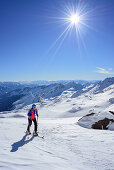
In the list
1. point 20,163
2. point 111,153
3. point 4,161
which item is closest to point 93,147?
point 111,153

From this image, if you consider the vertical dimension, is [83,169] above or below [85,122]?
below

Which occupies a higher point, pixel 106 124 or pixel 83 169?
pixel 106 124

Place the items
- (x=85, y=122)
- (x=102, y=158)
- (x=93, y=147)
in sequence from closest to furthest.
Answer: (x=102, y=158) < (x=93, y=147) < (x=85, y=122)

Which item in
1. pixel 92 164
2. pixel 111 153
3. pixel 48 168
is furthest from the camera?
pixel 111 153

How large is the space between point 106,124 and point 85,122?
2.63m

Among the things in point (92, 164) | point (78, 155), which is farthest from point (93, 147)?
point (92, 164)

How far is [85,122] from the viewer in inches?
572

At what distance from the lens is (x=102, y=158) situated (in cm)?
559

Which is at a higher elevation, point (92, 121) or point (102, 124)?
point (92, 121)

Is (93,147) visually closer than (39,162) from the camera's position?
No

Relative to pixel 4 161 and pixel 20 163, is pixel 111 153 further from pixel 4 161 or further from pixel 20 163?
pixel 4 161

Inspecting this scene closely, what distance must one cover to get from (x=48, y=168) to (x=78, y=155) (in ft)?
7.66

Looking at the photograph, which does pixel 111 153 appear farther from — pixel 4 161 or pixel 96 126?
pixel 96 126

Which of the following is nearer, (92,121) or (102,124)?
(102,124)
